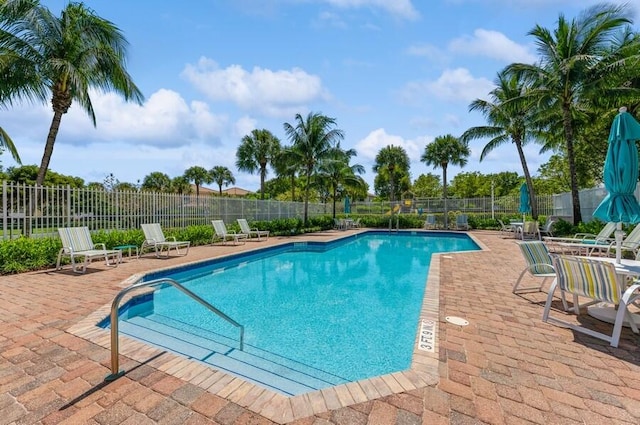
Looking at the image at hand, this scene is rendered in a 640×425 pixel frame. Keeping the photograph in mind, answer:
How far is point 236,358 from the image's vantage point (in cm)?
366

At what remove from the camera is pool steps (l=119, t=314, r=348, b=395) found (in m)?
3.21

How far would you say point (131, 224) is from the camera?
10391 mm

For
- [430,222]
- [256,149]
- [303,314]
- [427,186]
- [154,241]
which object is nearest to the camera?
[303,314]

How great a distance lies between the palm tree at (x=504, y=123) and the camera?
57.2 feet

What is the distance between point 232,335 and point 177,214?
30.6 feet

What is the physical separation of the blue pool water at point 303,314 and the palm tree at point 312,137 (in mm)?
10173

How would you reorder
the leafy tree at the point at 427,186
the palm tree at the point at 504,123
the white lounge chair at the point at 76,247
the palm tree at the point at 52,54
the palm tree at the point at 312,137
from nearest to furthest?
the white lounge chair at the point at 76,247 → the palm tree at the point at 52,54 → the palm tree at the point at 504,123 → the palm tree at the point at 312,137 → the leafy tree at the point at 427,186

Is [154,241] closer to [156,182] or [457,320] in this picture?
[457,320]

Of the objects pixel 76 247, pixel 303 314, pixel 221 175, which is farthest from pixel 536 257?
pixel 221 175

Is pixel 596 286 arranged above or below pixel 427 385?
above

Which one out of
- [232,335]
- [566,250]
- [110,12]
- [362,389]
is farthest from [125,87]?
[566,250]

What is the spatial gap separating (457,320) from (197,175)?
46.2m

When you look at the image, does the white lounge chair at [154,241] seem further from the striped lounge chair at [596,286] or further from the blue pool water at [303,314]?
the striped lounge chair at [596,286]

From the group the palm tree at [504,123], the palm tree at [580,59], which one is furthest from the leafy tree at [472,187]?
the palm tree at [580,59]
